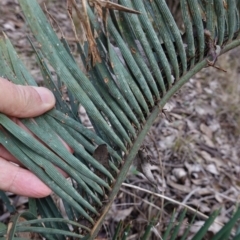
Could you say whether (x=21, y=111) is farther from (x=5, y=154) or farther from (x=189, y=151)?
(x=189, y=151)

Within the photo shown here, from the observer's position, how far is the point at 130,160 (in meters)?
0.75

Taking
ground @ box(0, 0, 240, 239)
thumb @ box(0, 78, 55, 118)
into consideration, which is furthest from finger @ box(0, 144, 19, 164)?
ground @ box(0, 0, 240, 239)

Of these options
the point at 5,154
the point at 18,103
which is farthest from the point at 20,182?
the point at 18,103

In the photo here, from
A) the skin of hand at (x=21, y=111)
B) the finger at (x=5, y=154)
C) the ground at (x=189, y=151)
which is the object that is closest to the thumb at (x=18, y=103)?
the skin of hand at (x=21, y=111)

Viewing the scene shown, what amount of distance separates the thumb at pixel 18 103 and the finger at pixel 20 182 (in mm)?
129

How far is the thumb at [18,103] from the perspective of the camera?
687mm

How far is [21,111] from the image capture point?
2.28 feet

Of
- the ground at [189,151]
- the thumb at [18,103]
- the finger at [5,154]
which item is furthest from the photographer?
the ground at [189,151]

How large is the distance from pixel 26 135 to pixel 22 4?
0.21 meters

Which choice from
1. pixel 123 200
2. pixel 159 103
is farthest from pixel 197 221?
pixel 159 103

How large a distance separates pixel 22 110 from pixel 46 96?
2.1 inches

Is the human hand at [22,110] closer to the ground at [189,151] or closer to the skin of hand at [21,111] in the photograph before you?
the skin of hand at [21,111]

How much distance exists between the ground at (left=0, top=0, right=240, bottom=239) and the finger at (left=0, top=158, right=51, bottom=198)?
509 mm

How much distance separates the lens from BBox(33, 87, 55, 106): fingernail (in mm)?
710
